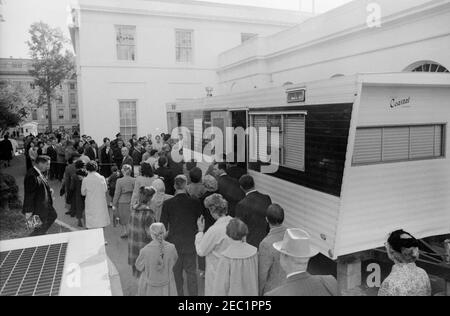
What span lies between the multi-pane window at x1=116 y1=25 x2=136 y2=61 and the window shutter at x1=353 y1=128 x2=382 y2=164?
16902 millimetres

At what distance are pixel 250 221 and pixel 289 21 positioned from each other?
20.3 m

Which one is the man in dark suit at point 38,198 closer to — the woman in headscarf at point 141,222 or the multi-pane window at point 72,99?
the woman in headscarf at point 141,222

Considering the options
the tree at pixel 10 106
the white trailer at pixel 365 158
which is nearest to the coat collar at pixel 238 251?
the white trailer at pixel 365 158

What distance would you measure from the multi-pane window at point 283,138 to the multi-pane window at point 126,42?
1437 centimetres

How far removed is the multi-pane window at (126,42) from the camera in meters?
19.7

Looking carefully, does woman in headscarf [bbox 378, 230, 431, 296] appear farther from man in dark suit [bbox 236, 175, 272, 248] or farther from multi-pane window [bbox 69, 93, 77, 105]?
multi-pane window [bbox 69, 93, 77, 105]

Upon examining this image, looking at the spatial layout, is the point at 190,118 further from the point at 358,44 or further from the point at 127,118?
the point at 127,118

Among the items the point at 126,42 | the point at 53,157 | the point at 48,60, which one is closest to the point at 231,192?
the point at 53,157

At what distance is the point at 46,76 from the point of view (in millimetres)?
42469

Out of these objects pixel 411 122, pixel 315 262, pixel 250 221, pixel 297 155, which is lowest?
pixel 315 262

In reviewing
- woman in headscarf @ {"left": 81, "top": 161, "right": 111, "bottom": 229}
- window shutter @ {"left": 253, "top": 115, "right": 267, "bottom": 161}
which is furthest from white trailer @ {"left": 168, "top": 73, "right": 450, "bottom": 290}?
woman in headscarf @ {"left": 81, "top": 161, "right": 111, "bottom": 229}

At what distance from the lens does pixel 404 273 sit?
3.27m

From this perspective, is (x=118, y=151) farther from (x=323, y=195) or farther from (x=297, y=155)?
(x=323, y=195)
